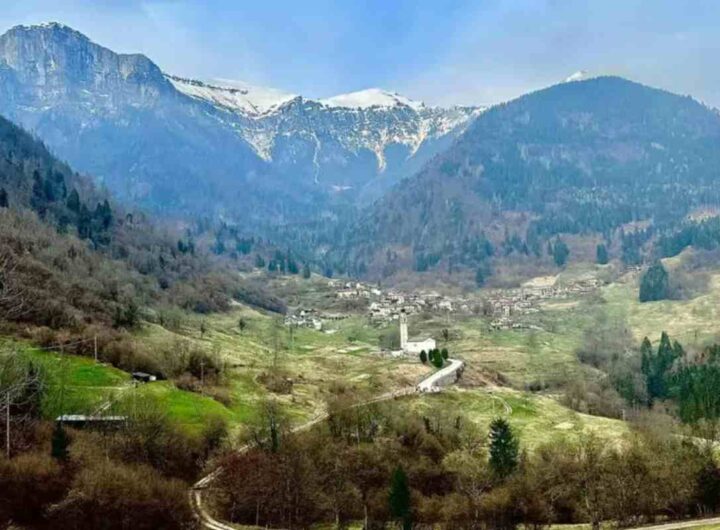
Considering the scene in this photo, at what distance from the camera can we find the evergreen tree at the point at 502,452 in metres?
88.8

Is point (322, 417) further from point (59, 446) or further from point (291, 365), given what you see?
point (291, 365)

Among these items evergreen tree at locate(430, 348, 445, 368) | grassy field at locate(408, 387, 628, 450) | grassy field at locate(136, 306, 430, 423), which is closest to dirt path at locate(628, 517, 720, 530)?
grassy field at locate(408, 387, 628, 450)

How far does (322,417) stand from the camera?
11212 centimetres

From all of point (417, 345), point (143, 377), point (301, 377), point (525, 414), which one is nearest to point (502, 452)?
point (525, 414)

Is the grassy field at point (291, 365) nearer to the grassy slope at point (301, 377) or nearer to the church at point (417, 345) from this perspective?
the grassy slope at point (301, 377)

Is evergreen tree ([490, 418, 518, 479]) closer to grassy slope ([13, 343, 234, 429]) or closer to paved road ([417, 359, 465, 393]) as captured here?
grassy slope ([13, 343, 234, 429])

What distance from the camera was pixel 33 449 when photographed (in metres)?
78.6

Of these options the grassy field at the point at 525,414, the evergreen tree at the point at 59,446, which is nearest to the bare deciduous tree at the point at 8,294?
the evergreen tree at the point at 59,446

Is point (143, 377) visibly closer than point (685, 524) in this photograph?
No

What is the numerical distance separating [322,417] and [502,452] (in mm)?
30137

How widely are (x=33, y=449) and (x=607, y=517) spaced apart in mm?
57151

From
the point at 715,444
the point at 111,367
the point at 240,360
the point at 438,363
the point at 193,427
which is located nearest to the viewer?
the point at 193,427

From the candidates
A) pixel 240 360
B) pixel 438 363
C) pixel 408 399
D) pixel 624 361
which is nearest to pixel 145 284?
pixel 240 360

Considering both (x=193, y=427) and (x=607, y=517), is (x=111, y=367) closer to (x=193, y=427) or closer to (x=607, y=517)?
(x=193, y=427)
